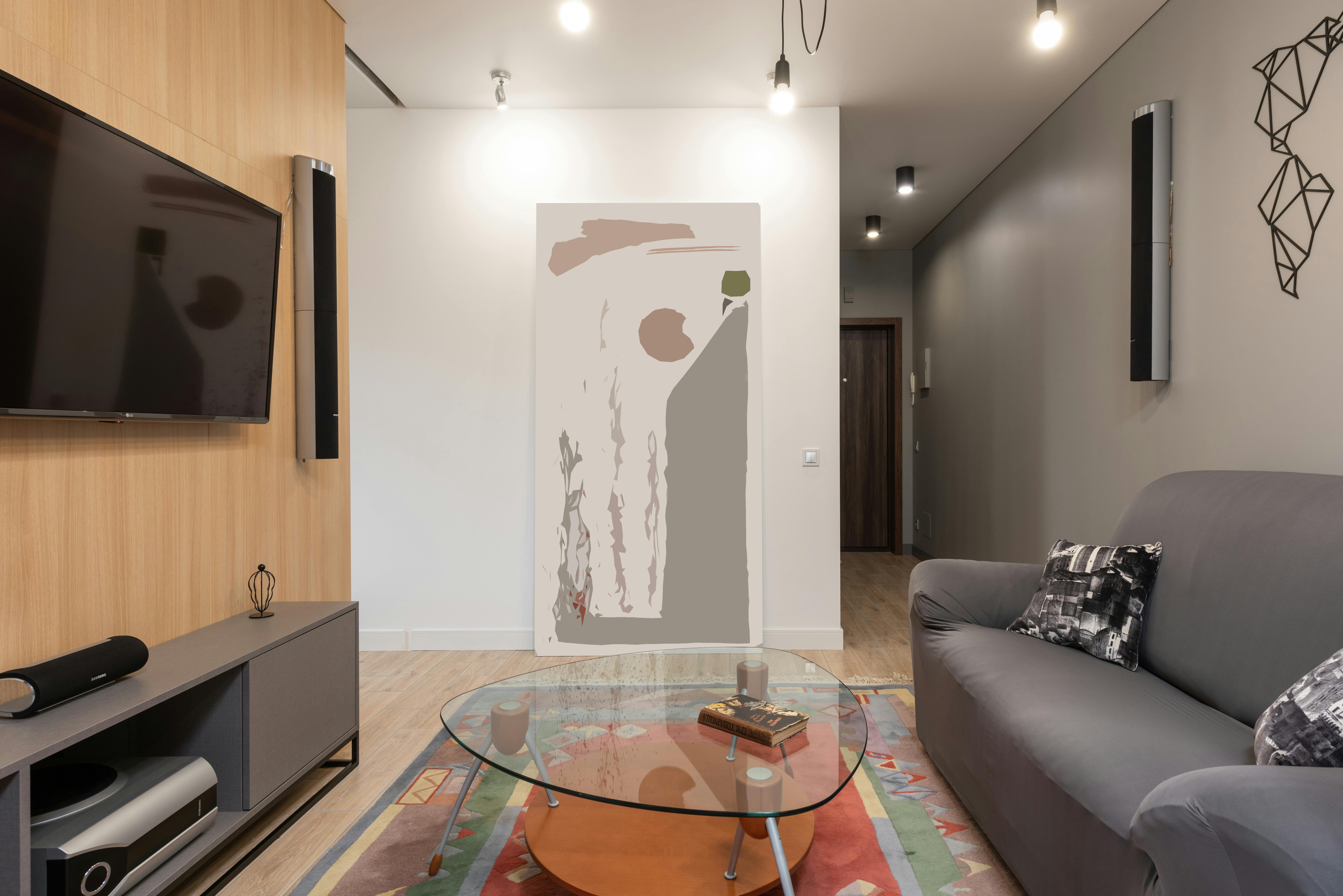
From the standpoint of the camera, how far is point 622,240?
3703 mm

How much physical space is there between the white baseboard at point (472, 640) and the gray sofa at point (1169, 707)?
6.89ft

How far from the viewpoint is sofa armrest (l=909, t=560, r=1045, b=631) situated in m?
2.41

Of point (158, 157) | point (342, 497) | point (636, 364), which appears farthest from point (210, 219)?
point (636, 364)

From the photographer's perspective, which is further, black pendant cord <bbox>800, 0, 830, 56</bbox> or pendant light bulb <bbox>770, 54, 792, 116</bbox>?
black pendant cord <bbox>800, 0, 830, 56</bbox>

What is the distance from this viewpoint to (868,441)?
7098mm

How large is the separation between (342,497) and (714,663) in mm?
1709

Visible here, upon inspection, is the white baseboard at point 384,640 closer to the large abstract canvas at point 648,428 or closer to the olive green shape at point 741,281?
the large abstract canvas at point 648,428

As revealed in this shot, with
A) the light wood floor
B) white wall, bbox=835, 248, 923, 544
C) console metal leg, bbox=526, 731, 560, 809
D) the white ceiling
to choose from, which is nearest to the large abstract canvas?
the light wood floor

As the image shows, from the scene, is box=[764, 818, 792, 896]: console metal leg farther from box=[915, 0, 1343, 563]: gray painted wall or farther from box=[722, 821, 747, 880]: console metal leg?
box=[915, 0, 1343, 563]: gray painted wall

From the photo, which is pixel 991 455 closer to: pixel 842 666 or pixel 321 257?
pixel 842 666

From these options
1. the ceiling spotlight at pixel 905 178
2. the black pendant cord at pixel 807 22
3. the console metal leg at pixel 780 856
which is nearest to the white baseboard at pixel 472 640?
the console metal leg at pixel 780 856

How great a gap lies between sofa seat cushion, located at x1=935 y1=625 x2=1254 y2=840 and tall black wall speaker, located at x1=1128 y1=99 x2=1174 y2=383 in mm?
1395

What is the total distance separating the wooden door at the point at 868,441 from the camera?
703 centimetres

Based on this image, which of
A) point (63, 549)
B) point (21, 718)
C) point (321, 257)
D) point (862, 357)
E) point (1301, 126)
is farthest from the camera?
point (862, 357)
